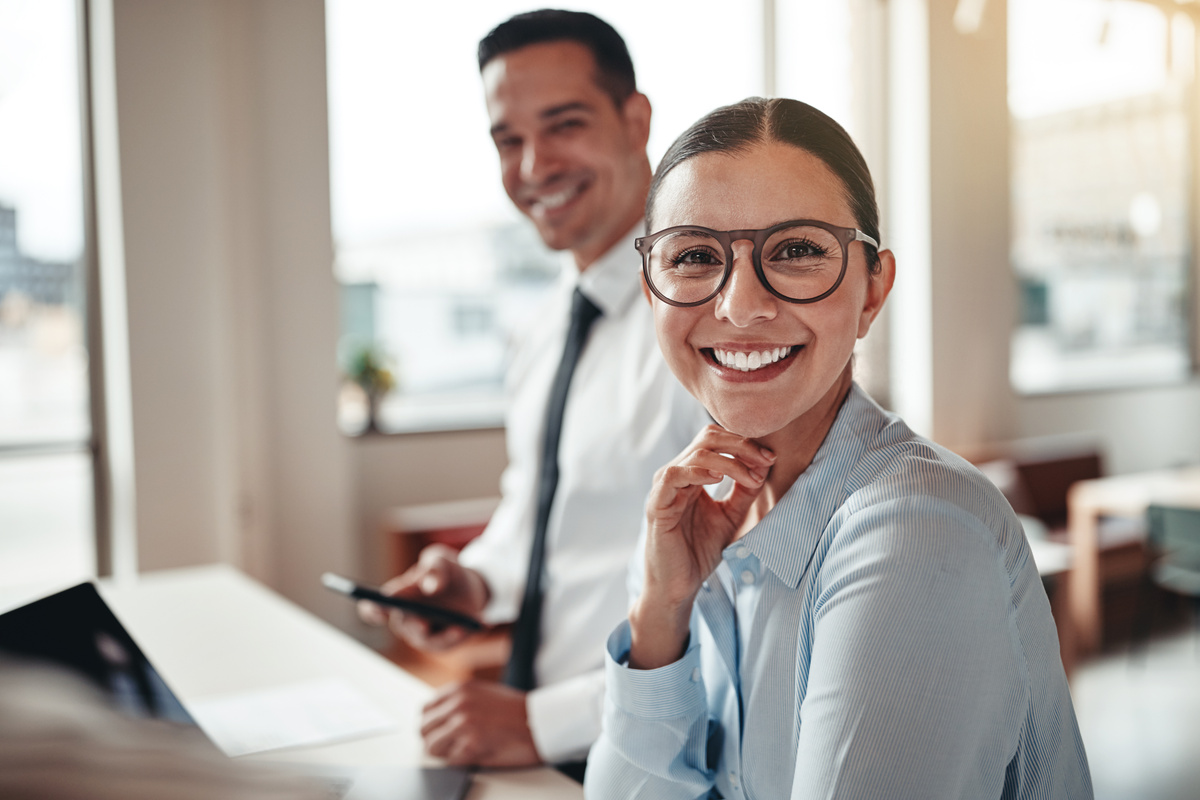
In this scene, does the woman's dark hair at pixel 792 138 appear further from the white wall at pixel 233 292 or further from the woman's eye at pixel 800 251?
the white wall at pixel 233 292

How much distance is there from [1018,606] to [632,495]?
742 mm

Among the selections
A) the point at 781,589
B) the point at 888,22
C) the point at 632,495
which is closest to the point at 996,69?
the point at 888,22

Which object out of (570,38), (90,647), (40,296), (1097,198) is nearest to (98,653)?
(90,647)

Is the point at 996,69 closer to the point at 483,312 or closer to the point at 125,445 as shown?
the point at 483,312

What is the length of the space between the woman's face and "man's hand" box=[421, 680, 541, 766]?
24.4 inches

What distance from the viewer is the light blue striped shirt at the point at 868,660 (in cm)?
70

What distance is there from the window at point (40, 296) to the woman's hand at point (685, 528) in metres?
3.80

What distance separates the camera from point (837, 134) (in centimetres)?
84

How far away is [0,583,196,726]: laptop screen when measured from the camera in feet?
2.95

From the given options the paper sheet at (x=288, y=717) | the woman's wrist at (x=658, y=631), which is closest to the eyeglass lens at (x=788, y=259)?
the woman's wrist at (x=658, y=631)

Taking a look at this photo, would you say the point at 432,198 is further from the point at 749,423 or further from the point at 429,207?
the point at 749,423

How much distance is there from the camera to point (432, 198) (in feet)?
16.7

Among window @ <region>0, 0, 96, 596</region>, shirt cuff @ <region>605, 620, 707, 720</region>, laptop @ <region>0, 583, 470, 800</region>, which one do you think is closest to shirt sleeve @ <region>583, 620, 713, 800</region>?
shirt cuff @ <region>605, 620, 707, 720</region>

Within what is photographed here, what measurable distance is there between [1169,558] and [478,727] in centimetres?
501
